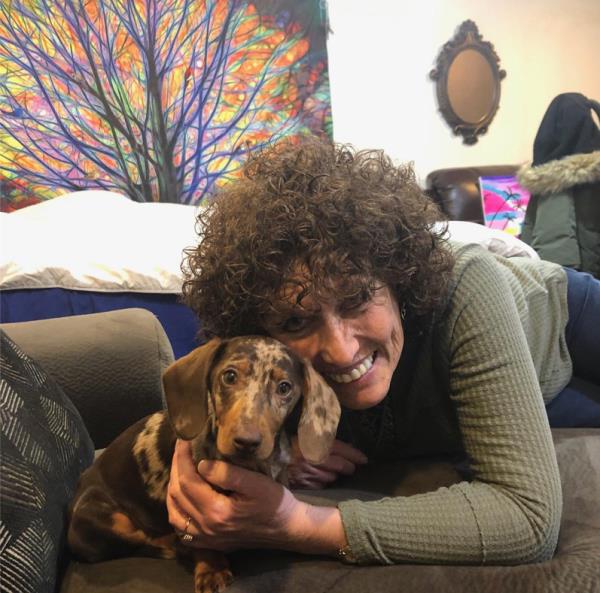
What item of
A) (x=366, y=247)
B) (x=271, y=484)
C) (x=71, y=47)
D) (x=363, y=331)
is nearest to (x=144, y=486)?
(x=271, y=484)

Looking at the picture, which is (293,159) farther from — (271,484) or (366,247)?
(271,484)

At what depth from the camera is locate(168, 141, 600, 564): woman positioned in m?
0.96

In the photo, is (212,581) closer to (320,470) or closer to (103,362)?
(320,470)

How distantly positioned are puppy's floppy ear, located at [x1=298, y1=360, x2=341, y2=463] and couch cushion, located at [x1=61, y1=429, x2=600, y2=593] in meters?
0.16

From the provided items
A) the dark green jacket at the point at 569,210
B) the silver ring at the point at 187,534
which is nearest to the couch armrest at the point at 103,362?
the silver ring at the point at 187,534

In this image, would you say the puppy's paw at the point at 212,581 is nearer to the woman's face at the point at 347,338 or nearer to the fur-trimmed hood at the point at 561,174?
the woman's face at the point at 347,338

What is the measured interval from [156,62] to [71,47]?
495mm

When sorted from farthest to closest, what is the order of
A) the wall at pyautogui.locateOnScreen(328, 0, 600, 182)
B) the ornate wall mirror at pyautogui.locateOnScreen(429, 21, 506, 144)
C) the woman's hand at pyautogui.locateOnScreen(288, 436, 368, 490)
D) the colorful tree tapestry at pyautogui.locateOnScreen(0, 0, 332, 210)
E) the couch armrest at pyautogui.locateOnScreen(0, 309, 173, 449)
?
the ornate wall mirror at pyautogui.locateOnScreen(429, 21, 506, 144) < the wall at pyautogui.locateOnScreen(328, 0, 600, 182) < the colorful tree tapestry at pyautogui.locateOnScreen(0, 0, 332, 210) < the couch armrest at pyautogui.locateOnScreen(0, 309, 173, 449) < the woman's hand at pyautogui.locateOnScreen(288, 436, 368, 490)

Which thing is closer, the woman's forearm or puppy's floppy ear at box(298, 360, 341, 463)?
the woman's forearm

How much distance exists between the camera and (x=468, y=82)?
15.0 feet

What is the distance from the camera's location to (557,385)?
156 cm

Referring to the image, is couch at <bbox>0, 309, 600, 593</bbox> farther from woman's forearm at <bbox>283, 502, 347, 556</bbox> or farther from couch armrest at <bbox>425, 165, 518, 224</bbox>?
A: couch armrest at <bbox>425, 165, 518, 224</bbox>

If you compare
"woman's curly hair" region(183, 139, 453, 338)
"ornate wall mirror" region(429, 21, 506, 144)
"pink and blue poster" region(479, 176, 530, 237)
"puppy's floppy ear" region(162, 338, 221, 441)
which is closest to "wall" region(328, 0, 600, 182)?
"ornate wall mirror" region(429, 21, 506, 144)

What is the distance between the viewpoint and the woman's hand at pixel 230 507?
37.8 inches
